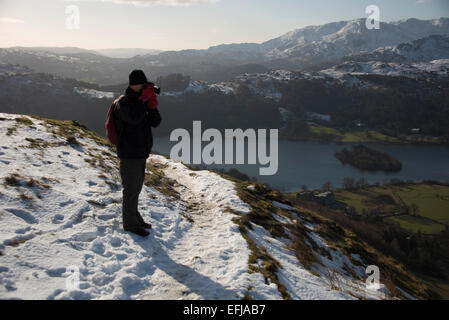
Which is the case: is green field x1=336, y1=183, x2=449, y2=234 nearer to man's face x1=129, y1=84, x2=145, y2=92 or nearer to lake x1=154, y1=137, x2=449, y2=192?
lake x1=154, y1=137, x2=449, y2=192

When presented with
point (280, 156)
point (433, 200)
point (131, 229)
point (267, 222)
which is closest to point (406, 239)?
point (433, 200)

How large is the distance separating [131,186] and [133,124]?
1649 millimetres

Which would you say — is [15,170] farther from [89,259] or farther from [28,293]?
[28,293]

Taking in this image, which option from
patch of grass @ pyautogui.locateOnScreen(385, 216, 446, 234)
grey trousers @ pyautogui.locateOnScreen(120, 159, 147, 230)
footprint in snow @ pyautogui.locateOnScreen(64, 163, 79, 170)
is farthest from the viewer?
patch of grass @ pyautogui.locateOnScreen(385, 216, 446, 234)

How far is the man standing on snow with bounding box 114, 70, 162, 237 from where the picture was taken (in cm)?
678

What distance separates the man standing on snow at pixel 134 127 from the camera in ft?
22.2

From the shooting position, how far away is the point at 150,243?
25.1ft

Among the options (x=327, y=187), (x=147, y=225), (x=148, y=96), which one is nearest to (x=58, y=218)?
(x=147, y=225)

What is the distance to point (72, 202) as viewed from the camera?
332 inches

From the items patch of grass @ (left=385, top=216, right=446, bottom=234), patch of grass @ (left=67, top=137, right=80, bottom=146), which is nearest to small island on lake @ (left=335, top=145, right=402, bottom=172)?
patch of grass @ (left=385, top=216, right=446, bottom=234)

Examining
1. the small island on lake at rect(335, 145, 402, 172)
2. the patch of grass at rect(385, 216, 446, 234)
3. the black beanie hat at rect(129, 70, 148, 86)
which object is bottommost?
the patch of grass at rect(385, 216, 446, 234)

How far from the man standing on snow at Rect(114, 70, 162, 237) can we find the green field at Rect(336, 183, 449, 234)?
103 metres

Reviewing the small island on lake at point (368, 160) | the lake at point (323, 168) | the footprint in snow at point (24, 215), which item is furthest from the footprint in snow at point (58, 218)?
the small island on lake at point (368, 160)

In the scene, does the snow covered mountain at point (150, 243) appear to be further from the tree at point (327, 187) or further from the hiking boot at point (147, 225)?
the tree at point (327, 187)
